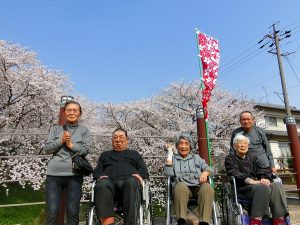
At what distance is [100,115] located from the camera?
42.4 feet

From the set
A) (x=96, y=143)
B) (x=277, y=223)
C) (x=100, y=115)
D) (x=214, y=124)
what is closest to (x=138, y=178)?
(x=277, y=223)

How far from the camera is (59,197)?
2.78 metres

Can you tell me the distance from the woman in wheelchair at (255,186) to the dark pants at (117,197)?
1085 millimetres

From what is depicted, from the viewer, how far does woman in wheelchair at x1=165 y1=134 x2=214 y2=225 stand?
9.06ft

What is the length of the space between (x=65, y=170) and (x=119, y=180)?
518 millimetres

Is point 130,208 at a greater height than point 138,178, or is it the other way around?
point 138,178

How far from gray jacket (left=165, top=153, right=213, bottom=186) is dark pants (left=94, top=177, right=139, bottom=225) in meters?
0.59

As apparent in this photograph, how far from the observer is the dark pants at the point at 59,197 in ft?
8.83

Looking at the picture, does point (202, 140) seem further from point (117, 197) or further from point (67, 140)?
point (67, 140)

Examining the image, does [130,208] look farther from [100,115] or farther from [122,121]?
[100,115]

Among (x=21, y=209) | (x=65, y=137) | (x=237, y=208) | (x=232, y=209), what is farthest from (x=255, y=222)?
(x=21, y=209)

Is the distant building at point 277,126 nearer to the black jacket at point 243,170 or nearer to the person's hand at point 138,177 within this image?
the black jacket at point 243,170

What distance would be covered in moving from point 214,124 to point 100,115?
195 inches

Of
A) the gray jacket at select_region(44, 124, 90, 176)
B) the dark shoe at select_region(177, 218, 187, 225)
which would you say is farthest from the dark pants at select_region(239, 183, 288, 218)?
the gray jacket at select_region(44, 124, 90, 176)
